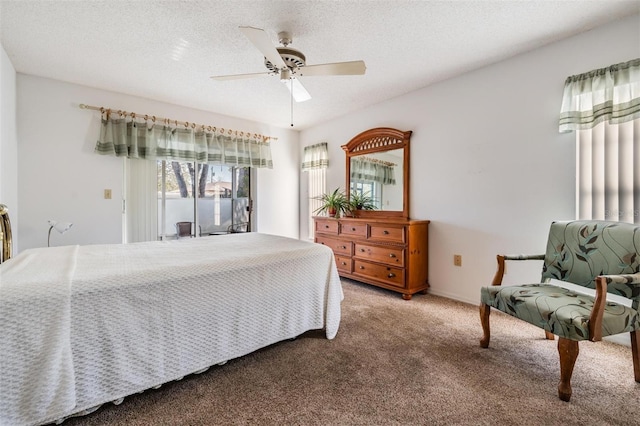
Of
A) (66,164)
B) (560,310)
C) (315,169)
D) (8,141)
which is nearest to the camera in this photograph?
(560,310)

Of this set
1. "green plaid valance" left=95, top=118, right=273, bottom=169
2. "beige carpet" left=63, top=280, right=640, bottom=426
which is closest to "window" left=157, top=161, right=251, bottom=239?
"green plaid valance" left=95, top=118, right=273, bottom=169

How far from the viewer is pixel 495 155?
2.70 metres

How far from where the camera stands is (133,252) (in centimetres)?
196

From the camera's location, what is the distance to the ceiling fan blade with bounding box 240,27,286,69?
1595mm

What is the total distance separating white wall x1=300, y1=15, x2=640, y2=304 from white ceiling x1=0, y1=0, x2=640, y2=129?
0.17m

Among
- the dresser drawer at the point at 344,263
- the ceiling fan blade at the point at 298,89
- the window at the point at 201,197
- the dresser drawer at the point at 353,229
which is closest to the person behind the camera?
the ceiling fan blade at the point at 298,89

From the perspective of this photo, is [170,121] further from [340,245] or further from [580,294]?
[580,294]

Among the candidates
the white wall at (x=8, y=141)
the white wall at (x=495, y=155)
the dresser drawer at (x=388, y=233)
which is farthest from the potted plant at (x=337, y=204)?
the white wall at (x=8, y=141)

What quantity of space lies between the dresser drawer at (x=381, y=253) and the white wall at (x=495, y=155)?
0.48m

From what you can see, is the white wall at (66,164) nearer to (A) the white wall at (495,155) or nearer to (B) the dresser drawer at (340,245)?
(B) the dresser drawer at (340,245)

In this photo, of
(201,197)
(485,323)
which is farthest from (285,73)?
(201,197)

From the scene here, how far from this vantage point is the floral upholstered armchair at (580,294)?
142 centimetres

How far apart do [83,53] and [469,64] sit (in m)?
3.57

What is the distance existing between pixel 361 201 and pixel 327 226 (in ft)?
1.96
